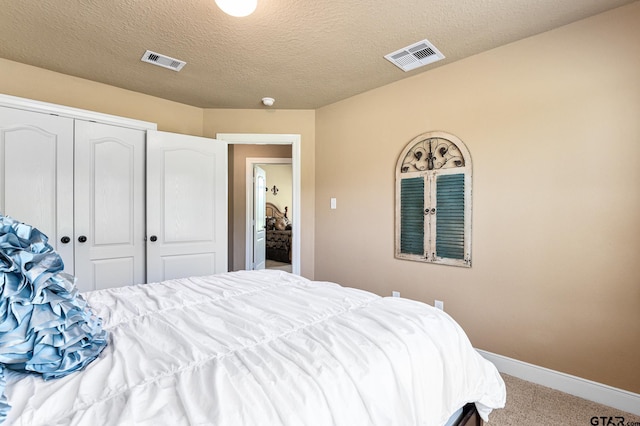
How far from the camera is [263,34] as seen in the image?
2.13m

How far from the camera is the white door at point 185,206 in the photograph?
3.04 meters

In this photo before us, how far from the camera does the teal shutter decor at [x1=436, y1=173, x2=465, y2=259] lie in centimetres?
252

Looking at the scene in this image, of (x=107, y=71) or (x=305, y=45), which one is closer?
(x=305, y=45)

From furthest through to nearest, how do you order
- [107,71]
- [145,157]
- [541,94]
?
[145,157], [107,71], [541,94]

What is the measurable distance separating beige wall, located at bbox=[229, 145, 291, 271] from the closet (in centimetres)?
147

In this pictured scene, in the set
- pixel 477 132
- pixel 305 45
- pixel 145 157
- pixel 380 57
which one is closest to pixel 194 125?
pixel 145 157

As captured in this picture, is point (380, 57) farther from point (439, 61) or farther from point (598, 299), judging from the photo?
point (598, 299)

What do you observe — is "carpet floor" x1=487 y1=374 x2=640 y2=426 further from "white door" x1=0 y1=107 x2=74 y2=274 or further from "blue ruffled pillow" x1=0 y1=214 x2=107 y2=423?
"white door" x1=0 y1=107 x2=74 y2=274

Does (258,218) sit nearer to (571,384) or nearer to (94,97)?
(94,97)

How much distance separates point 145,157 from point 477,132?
9.77ft

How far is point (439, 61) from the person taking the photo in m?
2.55

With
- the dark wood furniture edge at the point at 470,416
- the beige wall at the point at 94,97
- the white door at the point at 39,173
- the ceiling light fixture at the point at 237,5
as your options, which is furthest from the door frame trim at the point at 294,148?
the dark wood furniture edge at the point at 470,416

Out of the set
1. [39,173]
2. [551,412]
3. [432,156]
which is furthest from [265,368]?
[39,173]

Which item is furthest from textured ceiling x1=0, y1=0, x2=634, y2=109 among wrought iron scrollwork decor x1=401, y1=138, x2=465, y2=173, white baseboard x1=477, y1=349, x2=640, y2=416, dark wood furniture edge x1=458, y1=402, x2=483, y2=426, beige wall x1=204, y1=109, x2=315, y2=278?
white baseboard x1=477, y1=349, x2=640, y2=416
